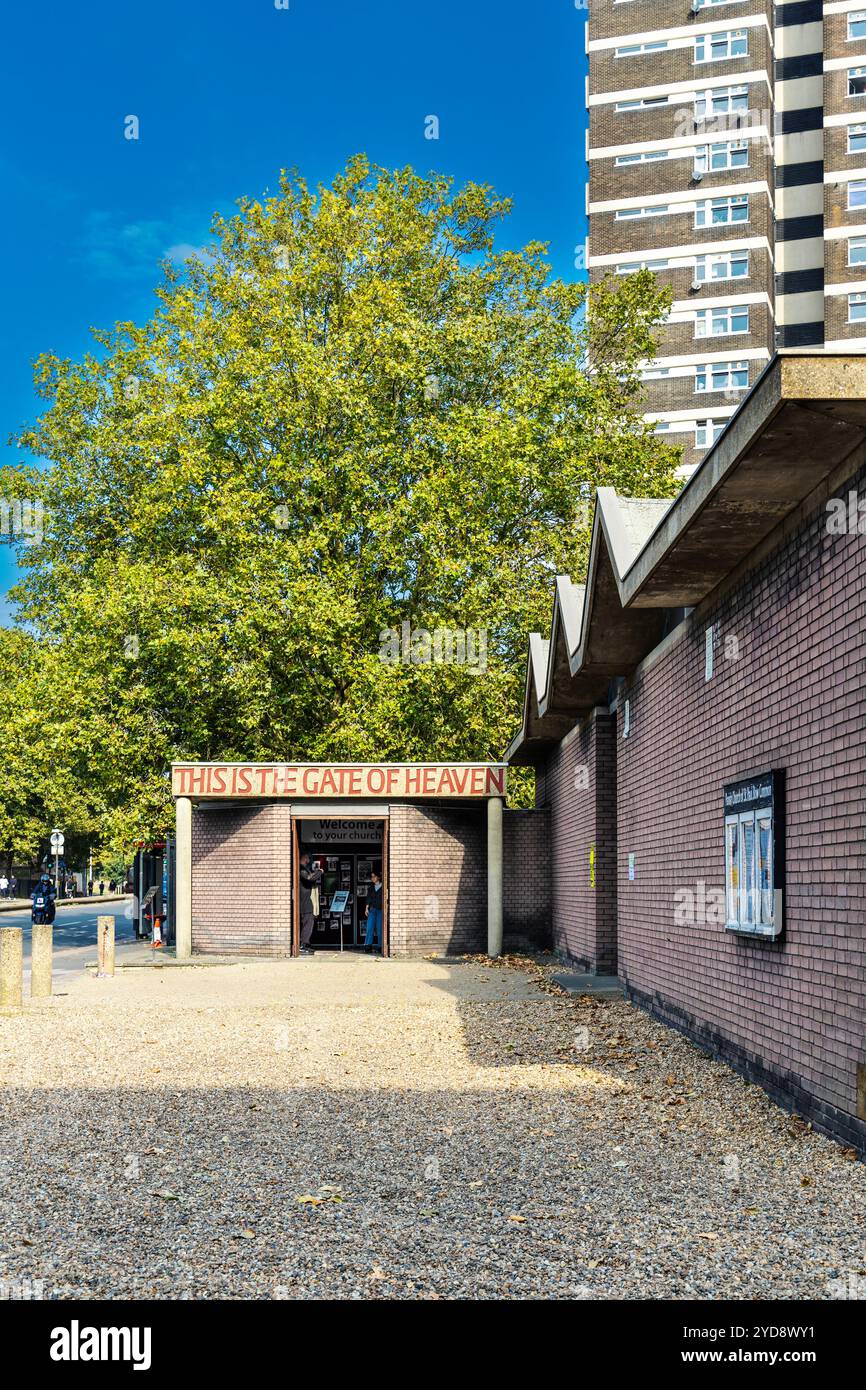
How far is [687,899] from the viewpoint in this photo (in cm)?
1276

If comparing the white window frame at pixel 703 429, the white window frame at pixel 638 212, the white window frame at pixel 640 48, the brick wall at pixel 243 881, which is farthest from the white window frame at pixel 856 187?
the brick wall at pixel 243 881

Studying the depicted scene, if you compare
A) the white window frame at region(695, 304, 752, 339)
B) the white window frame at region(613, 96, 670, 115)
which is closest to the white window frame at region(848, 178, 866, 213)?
the white window frame at region(695, 304, 752, 339)

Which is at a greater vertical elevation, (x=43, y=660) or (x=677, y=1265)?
(x=43, y=660)

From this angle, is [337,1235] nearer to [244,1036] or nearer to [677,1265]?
[677,1265]

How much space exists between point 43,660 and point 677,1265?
28559mm

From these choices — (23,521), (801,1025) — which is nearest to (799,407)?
(801,1025)

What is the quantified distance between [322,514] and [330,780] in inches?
349

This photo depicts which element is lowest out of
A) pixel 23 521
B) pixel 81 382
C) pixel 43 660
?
pixel 43 660

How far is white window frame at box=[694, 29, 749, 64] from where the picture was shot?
180ft

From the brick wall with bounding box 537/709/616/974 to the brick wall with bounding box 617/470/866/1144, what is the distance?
4.96 meters

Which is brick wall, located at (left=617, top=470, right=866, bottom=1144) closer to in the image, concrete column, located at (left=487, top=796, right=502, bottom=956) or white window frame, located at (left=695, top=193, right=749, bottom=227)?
concrete column, located at (left=487, top=796, right=502, bottom=956)

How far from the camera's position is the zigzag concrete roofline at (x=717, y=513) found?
7.00 meters

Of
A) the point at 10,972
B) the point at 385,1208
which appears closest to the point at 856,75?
the point at 10,972

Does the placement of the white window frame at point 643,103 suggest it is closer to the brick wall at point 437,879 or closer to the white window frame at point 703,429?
the white window frame at point 703,429
